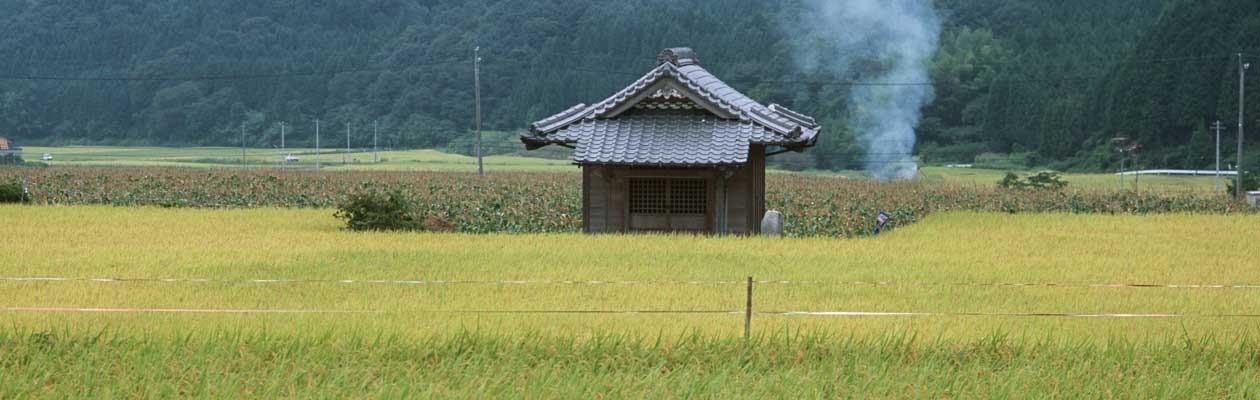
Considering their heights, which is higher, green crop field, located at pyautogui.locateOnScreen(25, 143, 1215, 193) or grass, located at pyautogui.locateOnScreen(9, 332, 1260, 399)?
green crop field, located at pyautogui.locateOnScreen(25, 143, 1215, 193)

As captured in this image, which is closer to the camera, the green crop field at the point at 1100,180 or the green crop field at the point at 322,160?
the green crop field at the point at 1100,180

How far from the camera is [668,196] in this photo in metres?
21.3

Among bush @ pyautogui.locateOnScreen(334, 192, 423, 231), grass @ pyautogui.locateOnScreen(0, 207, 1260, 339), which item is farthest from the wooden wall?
bush @ pyautogui.locateOnScreen(334, 192, 423, 231)

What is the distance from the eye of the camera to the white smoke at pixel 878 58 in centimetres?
7394

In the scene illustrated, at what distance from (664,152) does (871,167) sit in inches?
2070

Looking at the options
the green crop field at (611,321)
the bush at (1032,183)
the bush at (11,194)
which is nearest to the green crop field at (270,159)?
the bush at (1032,183)

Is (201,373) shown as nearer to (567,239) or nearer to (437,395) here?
(437,395)

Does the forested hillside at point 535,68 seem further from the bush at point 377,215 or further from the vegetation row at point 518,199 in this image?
the bush at point 377,215

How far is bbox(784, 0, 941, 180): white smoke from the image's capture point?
73938 millimetres

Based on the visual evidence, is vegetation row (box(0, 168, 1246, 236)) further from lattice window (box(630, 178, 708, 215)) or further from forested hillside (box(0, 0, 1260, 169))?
forested hillside (box(0, 0, 1260, 169))

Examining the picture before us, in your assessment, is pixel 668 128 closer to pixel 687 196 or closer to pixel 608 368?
pixel 687 196

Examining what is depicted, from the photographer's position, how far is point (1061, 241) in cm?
1948

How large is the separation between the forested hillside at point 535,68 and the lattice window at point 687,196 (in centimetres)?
4618

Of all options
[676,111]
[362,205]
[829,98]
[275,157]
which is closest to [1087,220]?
[676,111]
